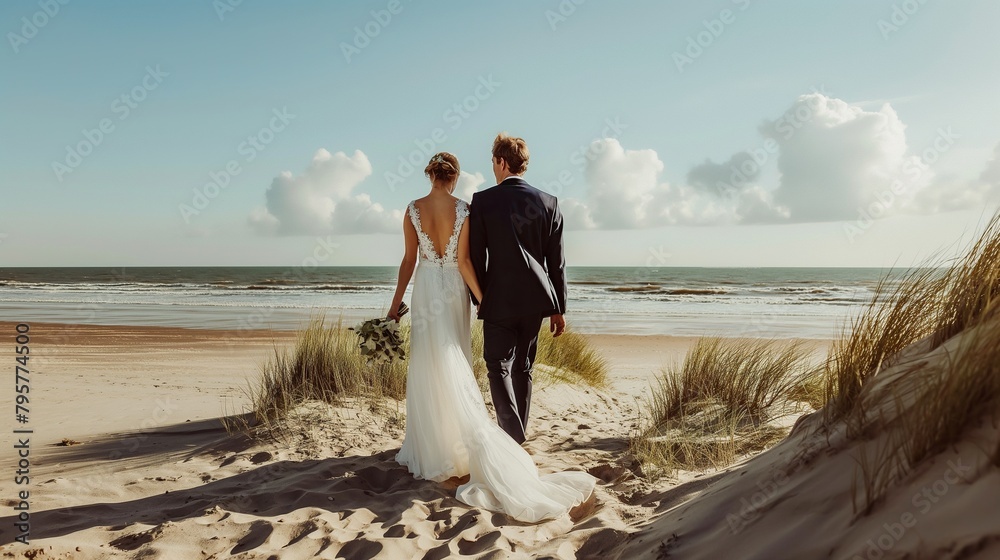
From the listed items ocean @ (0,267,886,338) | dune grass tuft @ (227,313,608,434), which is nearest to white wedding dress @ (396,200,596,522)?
dune grass tuft @ (227,313,608,434)

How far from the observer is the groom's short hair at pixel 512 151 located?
479 cm

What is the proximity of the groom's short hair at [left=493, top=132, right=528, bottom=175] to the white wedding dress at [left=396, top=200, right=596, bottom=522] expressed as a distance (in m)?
0.47

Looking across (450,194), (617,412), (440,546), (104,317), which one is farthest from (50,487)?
(104,317)

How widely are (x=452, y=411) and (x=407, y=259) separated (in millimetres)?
1171

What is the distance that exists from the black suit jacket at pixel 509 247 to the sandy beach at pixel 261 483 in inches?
51.2

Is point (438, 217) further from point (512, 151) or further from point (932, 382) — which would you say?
point (932, 382)

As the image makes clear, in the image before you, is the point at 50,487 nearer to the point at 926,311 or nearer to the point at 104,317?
the point at 926,311

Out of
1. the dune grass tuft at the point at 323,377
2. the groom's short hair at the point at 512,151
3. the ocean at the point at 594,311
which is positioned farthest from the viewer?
the ocean at the point at 594,311

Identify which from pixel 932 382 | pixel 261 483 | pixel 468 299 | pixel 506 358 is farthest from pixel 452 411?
pixel 932 382

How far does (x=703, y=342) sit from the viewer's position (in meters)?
6.75

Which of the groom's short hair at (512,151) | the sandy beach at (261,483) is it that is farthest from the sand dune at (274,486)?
the groom's short hair at (512,151)

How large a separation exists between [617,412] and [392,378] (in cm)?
274

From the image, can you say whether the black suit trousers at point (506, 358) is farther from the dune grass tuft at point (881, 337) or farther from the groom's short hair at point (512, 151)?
the dune grass tuft at point (881, 337)

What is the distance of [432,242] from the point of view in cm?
464
